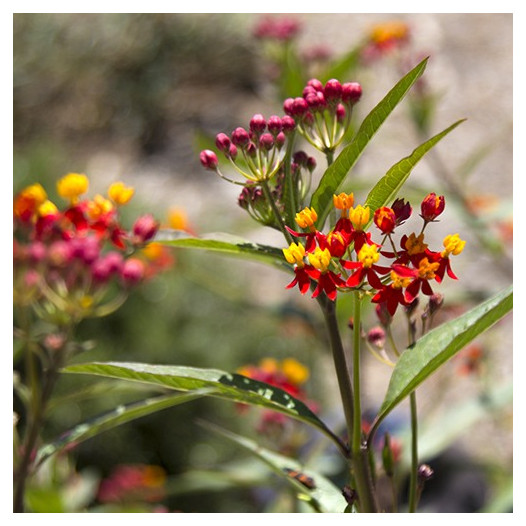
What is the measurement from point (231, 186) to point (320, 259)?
280 cm

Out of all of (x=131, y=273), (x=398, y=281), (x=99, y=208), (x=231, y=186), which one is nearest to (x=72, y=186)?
(x=99, y=208)

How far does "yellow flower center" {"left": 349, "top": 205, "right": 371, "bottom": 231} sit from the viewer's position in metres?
0.51

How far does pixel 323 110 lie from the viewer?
595 mm

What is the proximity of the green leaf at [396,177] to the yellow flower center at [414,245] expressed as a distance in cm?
3

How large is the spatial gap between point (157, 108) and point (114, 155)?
1.22 ft

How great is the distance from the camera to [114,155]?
3859mm

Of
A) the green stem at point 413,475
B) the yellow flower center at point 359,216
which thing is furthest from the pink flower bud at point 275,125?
the green stem at point 413,475

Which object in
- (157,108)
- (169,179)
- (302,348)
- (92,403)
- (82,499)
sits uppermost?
(157,108)

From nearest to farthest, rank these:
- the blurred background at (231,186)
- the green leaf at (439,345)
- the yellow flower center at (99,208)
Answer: the green leaf at (439,345) → the yellow flower center at (99,208) → the blurred background at (231,186)

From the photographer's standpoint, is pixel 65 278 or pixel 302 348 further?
pixel 302 348

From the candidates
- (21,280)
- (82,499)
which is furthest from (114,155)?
(21,280)

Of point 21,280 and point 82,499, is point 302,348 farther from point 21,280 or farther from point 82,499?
point 21,280

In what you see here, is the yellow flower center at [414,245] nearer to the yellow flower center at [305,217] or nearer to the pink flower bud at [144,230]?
the yellow flower center at [305,217]

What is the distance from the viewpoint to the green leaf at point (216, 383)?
53 cm
